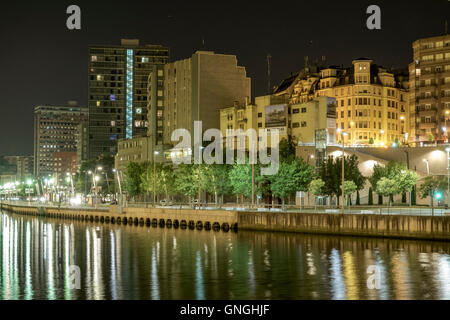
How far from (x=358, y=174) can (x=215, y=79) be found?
8846 cm

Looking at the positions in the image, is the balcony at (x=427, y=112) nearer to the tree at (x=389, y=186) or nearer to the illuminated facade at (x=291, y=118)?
the illuminated facade at (x=291, y=118)

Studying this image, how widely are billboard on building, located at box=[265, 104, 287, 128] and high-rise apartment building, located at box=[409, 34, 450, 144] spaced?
3511 cm

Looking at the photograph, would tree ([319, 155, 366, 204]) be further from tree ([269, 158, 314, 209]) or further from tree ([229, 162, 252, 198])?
tree ([229, 162, 252, 198])

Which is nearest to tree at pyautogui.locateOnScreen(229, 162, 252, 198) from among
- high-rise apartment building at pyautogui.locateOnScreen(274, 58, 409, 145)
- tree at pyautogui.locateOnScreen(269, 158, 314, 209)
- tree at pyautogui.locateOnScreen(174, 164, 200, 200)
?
tree at pyautogui.locateOnScreen(269, 158, 314, 209)

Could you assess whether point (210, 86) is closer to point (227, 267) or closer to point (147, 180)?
point (147, 180)

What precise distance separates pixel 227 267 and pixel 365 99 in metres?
129

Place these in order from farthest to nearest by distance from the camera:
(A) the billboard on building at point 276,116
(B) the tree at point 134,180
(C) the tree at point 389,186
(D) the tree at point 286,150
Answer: (A) the billboard on building at point 276,116 < (B) the tree at point 134,180 < (D) the tree at point 286,150 < (C) the tree at point 389,186

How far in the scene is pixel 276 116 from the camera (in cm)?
16088

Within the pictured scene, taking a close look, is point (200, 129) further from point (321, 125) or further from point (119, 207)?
point (119, 207)

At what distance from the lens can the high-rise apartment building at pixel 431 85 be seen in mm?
165375

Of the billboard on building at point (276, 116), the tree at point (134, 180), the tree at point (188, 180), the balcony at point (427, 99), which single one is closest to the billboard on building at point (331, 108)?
the billboard on building at point (276, 116)

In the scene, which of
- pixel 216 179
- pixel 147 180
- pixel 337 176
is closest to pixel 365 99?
pixel 147 180

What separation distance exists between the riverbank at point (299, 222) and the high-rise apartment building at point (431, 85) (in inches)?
3336
